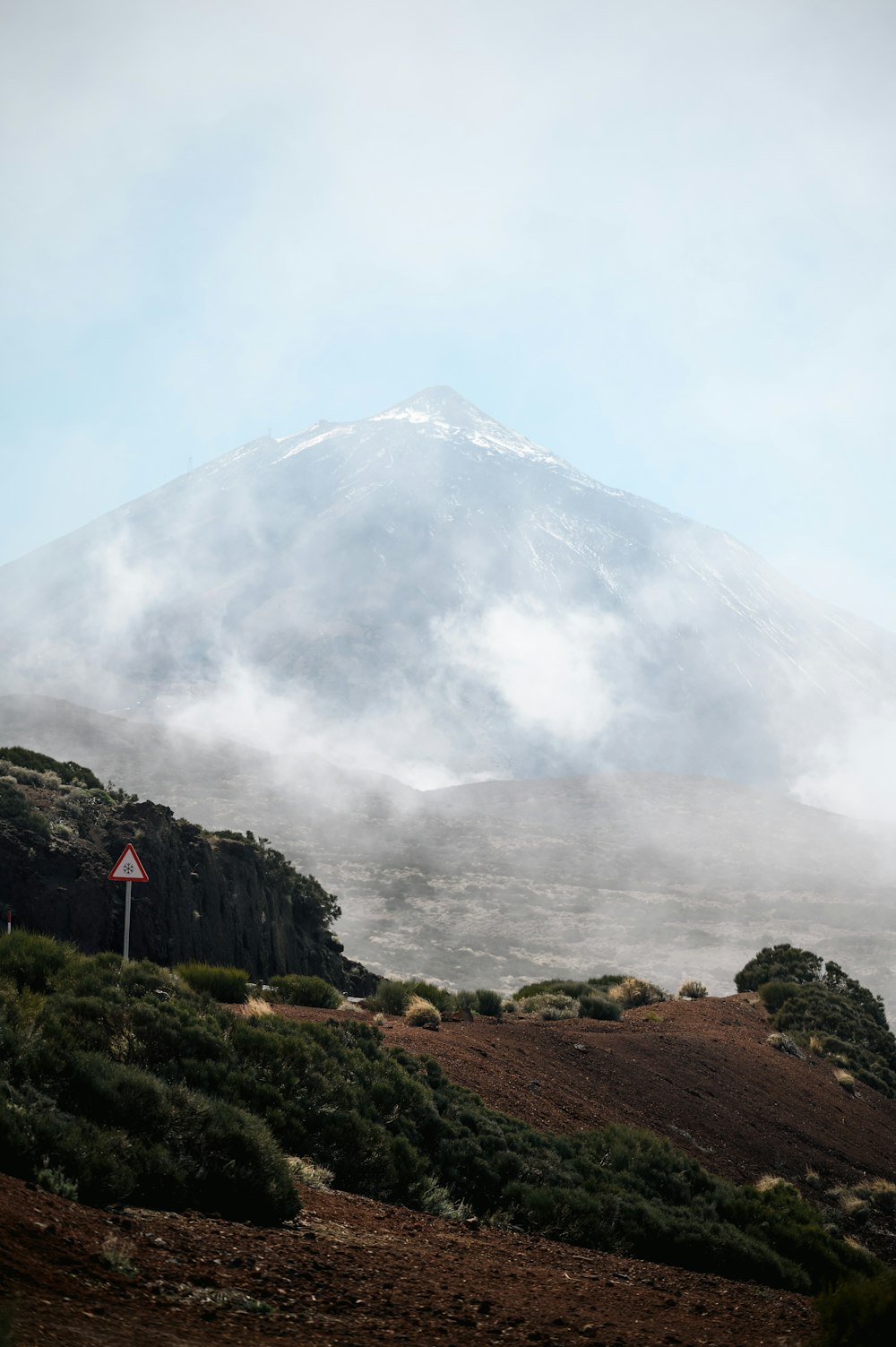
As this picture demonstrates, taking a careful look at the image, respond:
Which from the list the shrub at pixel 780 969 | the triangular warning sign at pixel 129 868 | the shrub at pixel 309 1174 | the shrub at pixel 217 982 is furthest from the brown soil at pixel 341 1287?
the shrub at pixel 780 969

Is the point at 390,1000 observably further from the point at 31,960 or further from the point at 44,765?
the point at 44,765

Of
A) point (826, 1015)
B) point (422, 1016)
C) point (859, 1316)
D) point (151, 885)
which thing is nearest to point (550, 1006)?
point (422, 1016)

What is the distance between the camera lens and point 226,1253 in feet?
20.8

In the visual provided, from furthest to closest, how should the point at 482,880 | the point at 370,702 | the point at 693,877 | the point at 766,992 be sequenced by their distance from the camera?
1. the point at 370,702
2. the point at 693,877
3. the point at 482,880
4. the point at 766,992

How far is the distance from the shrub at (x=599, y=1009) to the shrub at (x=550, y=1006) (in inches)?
12.0

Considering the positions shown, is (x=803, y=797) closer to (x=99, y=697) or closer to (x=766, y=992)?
(x=99, y=697)

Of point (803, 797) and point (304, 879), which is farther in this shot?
point (803, 797)

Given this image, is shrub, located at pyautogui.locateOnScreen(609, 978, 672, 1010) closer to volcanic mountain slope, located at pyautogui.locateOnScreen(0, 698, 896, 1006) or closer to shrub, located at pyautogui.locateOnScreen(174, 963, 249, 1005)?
shrub, located at pyautogui.locateOnScreen(174, 963, 249, 1005)

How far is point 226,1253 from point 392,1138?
3916 millimetres

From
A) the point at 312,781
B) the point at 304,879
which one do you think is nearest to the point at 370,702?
the point at 312,781

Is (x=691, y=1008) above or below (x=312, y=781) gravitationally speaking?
below

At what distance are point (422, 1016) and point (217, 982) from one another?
213 inches

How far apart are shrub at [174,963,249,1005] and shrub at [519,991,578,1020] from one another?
40.9 ft

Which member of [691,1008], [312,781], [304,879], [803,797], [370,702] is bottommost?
[691,1008]
